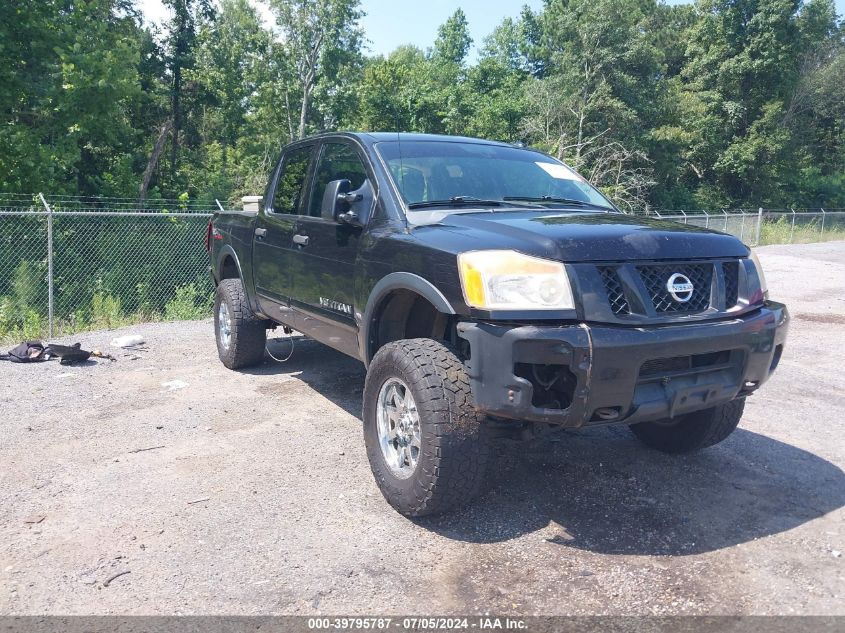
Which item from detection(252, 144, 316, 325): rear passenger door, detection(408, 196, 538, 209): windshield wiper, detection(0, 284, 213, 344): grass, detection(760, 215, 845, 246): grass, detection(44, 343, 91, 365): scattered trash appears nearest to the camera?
detection(408, 196, 538, 209): windshield wiper

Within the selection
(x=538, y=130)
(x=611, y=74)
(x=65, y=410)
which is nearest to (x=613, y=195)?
(x=538, y=130)

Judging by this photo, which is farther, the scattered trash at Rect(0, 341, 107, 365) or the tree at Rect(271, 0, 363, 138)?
the tree at Rect(271, 0, 363, 138)

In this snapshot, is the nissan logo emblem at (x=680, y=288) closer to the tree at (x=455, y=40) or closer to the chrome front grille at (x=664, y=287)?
the chrome front grille at (x=664, y=287)

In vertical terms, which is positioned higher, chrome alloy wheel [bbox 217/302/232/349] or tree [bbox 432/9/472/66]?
tree [bbox 432/9/472/66]

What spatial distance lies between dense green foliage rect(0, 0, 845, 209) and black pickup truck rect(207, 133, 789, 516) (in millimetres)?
20376

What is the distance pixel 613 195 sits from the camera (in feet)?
91.2

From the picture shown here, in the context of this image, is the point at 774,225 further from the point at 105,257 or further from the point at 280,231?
the point at 280,231

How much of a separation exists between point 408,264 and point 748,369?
72.8 inches

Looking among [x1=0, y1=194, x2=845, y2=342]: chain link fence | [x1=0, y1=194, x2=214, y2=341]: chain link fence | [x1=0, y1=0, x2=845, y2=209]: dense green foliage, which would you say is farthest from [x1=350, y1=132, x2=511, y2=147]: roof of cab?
[x1=0, y1=0, x2=845, y2=209]: dense green foliage

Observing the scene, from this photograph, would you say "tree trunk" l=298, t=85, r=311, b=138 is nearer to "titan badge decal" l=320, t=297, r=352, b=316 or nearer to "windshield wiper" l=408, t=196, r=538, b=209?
"titan badge decal" l=320, t=297, r=352, b=316

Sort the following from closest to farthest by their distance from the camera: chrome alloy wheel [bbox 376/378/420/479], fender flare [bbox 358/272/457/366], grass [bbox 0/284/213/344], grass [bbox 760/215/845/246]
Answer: fender flare [bbox 358/272/457/366]
chrome alloy wheel [bbox 376/378/420/479]
grass [bbox 0/284/213/344]
grass [bbox 760/215/845/246]

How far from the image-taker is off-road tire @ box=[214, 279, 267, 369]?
21.5 ft

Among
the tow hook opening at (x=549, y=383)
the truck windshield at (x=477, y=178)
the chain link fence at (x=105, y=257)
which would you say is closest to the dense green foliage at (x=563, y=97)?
the chain link fence at (x=105, y=257)

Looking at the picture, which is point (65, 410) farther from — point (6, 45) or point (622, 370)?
point (6, 45)
